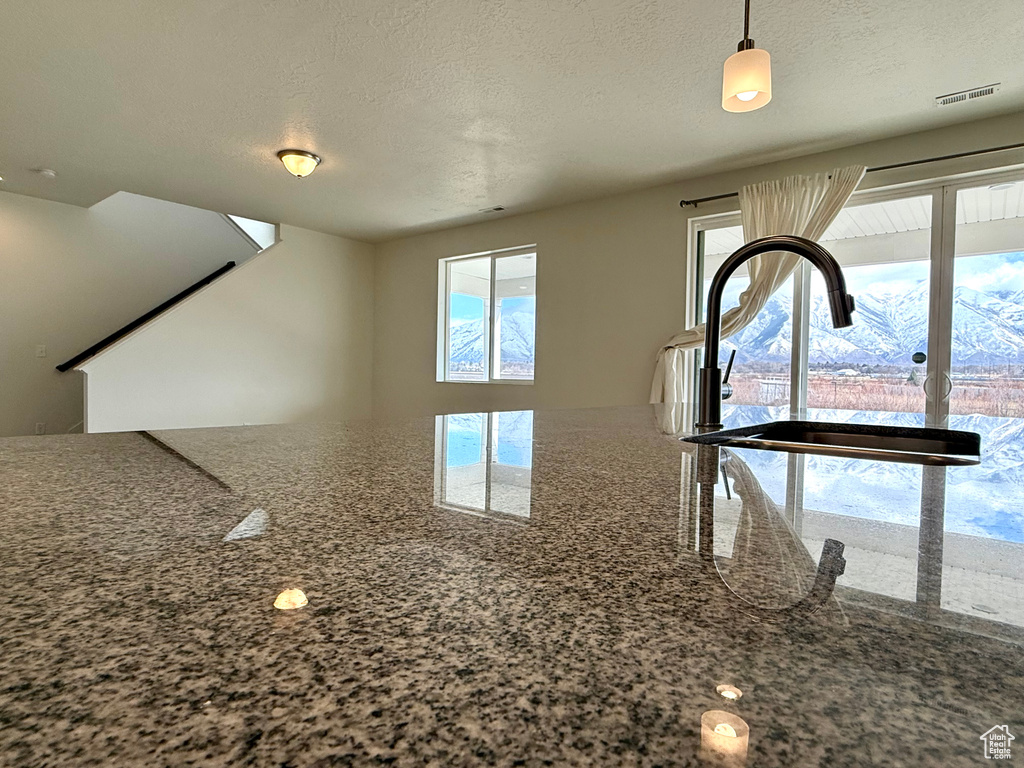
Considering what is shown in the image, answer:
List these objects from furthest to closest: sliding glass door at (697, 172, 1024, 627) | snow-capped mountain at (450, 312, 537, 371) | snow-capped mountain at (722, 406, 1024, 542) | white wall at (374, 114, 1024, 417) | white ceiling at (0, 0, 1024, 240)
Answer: snow-capped mountain at (450, 312, 537, 371), white wall at (374, 114, 1024, 417), sliding glass door at (697, 172, 1024, 627), white ceiling at (0, 0, 1024, 240), snow-capped mountain at (722, 406, 1024, 542)

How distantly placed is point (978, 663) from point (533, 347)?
194 inches

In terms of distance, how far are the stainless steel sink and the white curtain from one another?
221 cm

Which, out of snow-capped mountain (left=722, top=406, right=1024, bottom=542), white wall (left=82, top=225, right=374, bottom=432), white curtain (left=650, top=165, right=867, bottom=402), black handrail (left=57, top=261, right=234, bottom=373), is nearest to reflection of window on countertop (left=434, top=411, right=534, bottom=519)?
snow-capped mountain (left=722, top=406, right=1024, bottom=542)

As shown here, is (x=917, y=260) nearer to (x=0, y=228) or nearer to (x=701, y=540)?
(x=701, y=540)

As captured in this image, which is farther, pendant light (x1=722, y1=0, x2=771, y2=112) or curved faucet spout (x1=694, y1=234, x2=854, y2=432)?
pendant light (x1=722, y1=0, x2=771, y2=112)

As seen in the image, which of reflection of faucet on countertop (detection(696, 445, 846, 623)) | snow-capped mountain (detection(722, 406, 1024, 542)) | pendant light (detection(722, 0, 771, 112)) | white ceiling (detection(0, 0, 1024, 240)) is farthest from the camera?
white ceiling (detection(0, 0, 1024, 240))

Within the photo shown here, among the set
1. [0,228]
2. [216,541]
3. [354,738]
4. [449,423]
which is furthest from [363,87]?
[0,228]

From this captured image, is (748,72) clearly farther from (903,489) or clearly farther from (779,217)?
(779,217)

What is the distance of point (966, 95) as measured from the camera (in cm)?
277

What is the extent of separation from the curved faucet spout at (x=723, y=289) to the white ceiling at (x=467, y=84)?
157 centimetres

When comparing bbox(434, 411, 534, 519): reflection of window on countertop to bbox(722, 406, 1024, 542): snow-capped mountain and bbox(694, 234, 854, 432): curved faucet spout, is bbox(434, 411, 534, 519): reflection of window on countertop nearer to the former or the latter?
bbox(722, 406, 1024, 542): snow-capped mountain

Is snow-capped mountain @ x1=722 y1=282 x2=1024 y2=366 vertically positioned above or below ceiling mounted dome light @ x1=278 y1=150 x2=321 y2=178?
below

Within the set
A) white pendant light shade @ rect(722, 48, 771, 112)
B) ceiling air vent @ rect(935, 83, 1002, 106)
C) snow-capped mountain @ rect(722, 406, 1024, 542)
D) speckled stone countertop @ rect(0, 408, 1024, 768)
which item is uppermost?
ceiling air vent @ rect(935, 83, 1002, 106)

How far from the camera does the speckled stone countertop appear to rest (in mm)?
181
